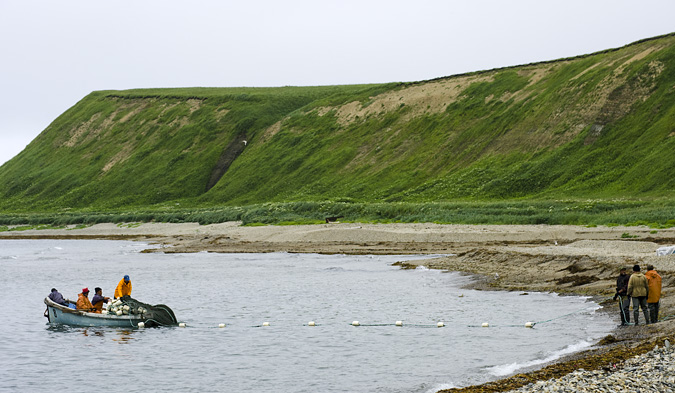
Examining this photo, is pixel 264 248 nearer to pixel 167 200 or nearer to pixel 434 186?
pixel 434 186

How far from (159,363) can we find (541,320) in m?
14.2

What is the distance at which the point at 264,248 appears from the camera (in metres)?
69.6

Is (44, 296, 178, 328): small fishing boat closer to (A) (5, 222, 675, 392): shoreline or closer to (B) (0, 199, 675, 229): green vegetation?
(A) (5, 222, 675, 392): shoreline

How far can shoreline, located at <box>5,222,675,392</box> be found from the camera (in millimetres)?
22219

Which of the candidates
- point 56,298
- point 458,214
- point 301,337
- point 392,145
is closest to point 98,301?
point 56,298

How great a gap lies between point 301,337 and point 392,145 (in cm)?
10949

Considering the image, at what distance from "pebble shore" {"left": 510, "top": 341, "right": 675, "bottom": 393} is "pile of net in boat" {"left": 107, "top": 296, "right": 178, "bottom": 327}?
1900cm

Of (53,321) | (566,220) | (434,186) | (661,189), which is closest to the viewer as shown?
(53,321)

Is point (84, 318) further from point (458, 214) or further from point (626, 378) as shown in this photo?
point (458, 214)

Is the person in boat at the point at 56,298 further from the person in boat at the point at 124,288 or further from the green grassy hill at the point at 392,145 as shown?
the green grassy hill at the point at 392,145

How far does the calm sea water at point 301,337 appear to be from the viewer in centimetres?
2362

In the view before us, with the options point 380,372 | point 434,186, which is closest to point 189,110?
point 434,186

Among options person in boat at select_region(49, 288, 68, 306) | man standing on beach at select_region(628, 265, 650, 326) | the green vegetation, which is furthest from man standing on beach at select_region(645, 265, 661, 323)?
the green vegetation

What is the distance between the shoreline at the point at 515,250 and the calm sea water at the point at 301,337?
1711 mm
